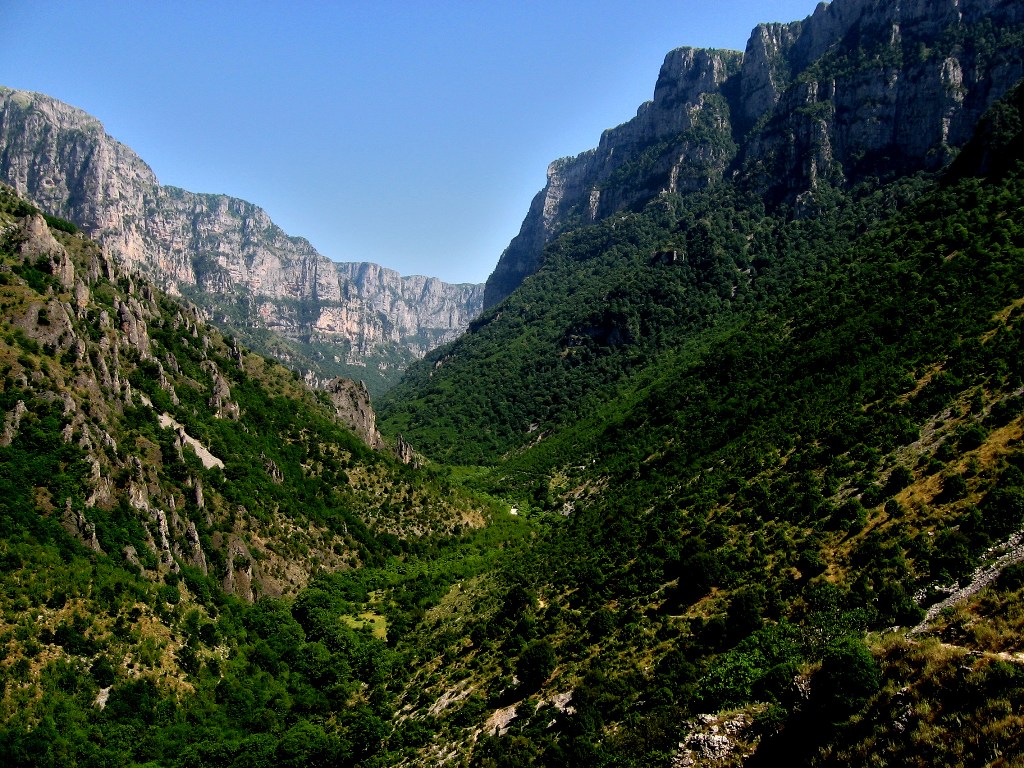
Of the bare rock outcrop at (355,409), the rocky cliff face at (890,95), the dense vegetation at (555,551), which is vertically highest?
the rocky cliff face at (890,95)

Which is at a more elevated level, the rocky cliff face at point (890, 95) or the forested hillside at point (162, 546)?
the rocky cliff face at point (890, 95)

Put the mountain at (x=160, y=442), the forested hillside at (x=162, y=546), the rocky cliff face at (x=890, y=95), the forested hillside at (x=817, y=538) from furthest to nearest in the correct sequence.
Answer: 1. the rocky cliff face at (x=890, y=95)
2. the mountain at (x=160, y=442)
3. the forested hillside at (x=162, y=546)
4. the forested hillside at (x=817, y=538)

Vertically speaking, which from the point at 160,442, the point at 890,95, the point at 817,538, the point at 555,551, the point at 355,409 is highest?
the point at 890,95

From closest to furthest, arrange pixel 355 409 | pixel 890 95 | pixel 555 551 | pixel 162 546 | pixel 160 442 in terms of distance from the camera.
→ pixel 162 546 < pixel 160 442 < pixel 555 551 < pixel 355 409 < pixel 890 95

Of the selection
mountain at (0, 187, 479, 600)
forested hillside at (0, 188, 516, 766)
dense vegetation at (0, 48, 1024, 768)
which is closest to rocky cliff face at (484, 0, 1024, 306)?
dense vegetation at (0, 48, 1024, 768)

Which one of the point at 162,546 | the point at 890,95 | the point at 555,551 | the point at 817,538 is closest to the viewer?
the point at 817,538

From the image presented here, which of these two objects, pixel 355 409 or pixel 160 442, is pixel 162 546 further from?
pixel 355 409

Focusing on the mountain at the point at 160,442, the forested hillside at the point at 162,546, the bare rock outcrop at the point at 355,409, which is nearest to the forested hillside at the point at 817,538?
the forested hillside at the point at 162,546

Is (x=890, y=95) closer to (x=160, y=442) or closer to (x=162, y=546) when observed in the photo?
(x=160, y=442)

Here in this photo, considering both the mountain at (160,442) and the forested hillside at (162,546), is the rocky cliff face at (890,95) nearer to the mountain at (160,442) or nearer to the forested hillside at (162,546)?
the mountain at (160,442)

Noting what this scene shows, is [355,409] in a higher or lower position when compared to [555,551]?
higher

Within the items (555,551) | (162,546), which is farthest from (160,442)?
(555,551)

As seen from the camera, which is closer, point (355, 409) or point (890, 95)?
point (355, 409)

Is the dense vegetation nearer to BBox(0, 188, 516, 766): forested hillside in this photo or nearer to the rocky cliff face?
BBox(0, 188, 516, 766): forested hillside
